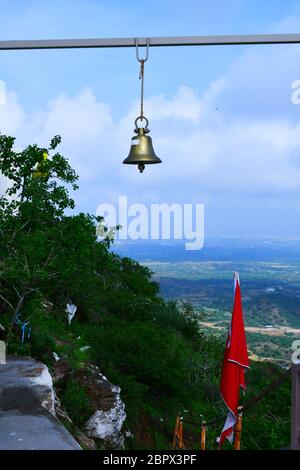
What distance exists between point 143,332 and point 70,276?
50.0 feet

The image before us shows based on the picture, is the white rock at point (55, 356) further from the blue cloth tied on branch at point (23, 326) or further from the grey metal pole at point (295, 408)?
the grey metal pole at point (295, 408)

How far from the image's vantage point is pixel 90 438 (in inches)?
606

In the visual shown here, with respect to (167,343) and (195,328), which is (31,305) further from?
(195,328)

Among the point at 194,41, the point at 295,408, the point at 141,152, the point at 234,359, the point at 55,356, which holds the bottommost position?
the point at 55,356

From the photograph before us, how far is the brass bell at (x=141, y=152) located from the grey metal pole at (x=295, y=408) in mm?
2852

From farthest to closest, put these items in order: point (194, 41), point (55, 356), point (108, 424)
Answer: point (108, 424)
point (55, 356)
point (194, 41)

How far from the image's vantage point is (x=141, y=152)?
22.8ft

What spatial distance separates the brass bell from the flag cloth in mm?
2062

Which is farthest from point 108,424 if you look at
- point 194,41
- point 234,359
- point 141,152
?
point 194,41

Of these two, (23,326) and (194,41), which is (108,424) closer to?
(23,326)

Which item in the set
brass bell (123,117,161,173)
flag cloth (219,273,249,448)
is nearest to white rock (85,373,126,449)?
flag cloth (219,273,249,448)

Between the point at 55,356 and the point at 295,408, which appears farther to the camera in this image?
the point at 55,356

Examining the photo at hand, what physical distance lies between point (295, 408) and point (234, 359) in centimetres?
324
